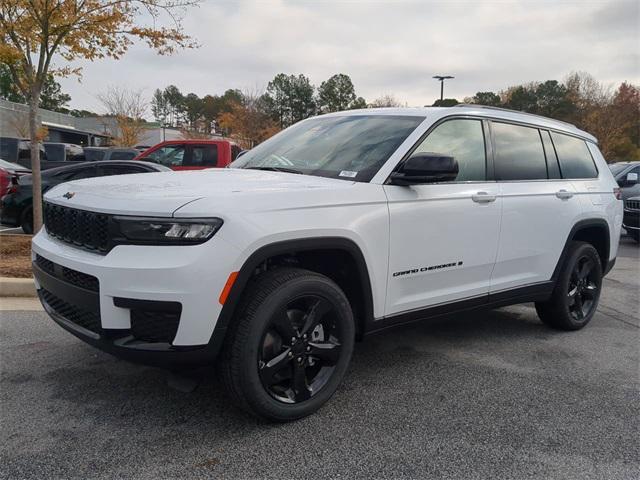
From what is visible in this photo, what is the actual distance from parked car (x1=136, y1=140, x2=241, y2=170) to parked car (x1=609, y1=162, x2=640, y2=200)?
334 inches

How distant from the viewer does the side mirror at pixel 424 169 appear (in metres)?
3.03

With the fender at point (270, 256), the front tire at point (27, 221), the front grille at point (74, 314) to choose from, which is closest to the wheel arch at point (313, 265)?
the fender at point (270, 256)

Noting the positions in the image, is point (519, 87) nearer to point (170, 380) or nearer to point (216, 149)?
point (216, 149)

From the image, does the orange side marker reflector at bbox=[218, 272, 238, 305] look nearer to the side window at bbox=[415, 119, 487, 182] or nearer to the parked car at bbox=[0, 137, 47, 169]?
the side window at bbox=[415, 119, 487, 182]

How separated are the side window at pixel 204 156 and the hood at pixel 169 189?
807 centimetres

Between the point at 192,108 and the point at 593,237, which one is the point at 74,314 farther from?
the point at 192,108

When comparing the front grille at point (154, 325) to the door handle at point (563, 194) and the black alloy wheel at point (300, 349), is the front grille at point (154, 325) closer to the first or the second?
the black alloy wheel at point (300, 349)

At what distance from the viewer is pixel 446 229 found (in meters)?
3.39

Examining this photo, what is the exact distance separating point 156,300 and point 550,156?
358 cm

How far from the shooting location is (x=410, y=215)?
3184mm

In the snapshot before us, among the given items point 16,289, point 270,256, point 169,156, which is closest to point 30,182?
point 169,156

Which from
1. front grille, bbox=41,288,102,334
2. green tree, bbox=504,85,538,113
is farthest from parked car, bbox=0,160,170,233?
green tree, bbox=504,85,538,113

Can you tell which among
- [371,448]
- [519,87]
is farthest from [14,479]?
[519,87]

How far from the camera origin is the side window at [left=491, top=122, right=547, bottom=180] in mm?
3967
